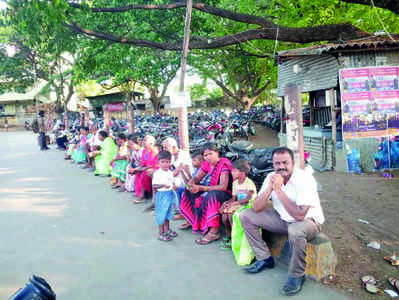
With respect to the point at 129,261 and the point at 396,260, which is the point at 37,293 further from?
the point at 396,260

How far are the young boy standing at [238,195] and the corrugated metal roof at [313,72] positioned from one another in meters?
5.10

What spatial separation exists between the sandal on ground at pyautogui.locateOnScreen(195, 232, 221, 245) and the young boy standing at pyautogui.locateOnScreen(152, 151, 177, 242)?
0.43 m

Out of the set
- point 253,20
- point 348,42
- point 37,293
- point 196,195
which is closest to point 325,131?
point 348,42

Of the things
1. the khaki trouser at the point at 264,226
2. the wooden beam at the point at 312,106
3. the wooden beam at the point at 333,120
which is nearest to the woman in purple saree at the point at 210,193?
the khaki trouser at the point at 264,226

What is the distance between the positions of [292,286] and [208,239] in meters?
1.46

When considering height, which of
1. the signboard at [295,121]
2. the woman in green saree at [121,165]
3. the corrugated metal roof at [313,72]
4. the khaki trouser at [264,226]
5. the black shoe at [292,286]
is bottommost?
the black shoe at [292,286]

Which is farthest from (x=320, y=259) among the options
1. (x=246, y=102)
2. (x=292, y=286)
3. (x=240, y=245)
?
(x=246, y=102)

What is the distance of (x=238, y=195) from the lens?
4039 mm

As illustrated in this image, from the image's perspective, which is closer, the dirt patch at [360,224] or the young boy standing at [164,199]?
the dirt patch at [360,224]

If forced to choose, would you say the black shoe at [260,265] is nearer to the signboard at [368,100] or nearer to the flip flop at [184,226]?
the flip flop at [184,226]

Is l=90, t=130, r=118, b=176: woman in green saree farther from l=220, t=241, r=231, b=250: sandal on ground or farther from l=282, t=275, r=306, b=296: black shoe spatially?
l=282, t=275, r=306, b=296: black shoe

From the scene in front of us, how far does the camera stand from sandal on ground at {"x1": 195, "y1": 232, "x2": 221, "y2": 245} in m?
4.16

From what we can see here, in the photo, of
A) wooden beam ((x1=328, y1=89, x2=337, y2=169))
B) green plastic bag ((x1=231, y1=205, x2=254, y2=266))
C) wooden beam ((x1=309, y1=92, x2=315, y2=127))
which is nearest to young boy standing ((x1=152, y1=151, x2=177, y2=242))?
green plastic bag ((x1=231, y1=205, x2=254, y2=266))

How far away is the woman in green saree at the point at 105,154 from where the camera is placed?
884 cm
